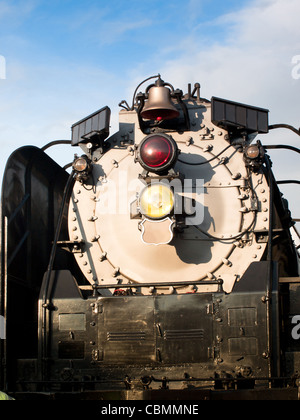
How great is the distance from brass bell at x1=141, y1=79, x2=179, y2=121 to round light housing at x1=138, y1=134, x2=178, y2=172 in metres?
0.54

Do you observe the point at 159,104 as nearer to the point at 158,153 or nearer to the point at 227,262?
the point at 158,153

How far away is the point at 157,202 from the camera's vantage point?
20.4ft

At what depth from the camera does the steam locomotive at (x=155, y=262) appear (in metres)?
5.51

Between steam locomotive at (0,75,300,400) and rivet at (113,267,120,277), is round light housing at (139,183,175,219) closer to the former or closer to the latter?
steam locomotive at (0,75,300,400)

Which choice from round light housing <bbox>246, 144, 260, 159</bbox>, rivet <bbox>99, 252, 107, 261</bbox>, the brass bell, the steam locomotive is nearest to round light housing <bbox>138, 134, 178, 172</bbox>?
the steam locomotive

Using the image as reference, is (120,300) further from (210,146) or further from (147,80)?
(147,80)

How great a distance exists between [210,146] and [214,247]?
115 centimetres

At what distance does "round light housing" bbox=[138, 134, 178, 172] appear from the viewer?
20.6 feet

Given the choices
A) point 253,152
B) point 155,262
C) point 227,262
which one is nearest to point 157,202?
point 155,262

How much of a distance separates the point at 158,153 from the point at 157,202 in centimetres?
49

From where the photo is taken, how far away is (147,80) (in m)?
7.39

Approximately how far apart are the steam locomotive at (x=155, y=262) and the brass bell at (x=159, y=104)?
2cm

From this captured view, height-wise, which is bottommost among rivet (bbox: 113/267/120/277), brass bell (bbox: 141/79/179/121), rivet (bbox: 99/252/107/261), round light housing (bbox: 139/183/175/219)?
rivet (bbox: 113/267/120/277)

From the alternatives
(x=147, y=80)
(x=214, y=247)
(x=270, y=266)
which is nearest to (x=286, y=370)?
(x=270, y=266)
